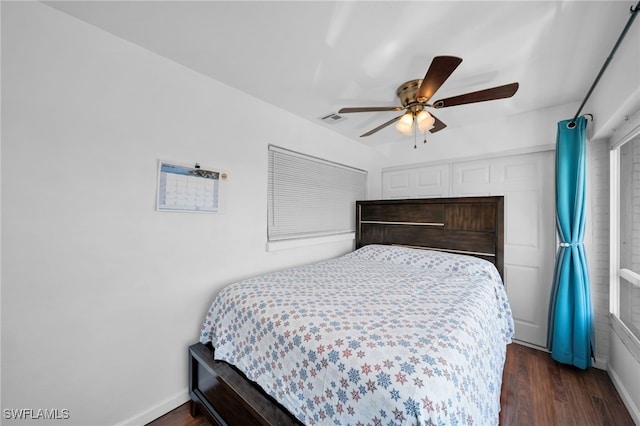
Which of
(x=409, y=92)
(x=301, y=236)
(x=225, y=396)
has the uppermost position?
(x=409, y=92)

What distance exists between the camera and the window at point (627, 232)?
1.72m

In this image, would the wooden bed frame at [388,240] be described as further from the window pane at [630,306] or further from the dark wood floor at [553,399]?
the window pane at [630,306]

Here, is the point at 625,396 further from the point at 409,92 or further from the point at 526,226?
the point at 409,92

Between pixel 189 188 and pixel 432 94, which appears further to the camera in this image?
pixel 189 188

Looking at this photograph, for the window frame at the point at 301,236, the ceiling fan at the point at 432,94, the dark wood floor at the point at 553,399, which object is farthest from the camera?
the window frame at the point at 301,236

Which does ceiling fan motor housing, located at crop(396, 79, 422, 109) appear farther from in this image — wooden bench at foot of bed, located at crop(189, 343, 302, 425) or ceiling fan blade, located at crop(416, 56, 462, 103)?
wooden bench at foot of bed, located at crop(189, 343, 302, 425)

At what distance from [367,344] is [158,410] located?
5.11 ft

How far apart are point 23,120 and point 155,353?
1.45m

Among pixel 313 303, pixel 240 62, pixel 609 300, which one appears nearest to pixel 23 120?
pixel 240 62

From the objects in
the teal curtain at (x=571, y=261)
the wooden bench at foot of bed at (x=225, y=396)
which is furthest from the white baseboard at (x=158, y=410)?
the teal curtain at (x=571, y=261)

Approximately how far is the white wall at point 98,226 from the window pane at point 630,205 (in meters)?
2.96

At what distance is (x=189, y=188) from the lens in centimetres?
172

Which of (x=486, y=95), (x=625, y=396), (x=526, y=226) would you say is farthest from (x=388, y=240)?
(x=625, y=396)

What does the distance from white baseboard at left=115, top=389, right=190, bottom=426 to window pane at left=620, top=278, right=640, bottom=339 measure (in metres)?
3.08
